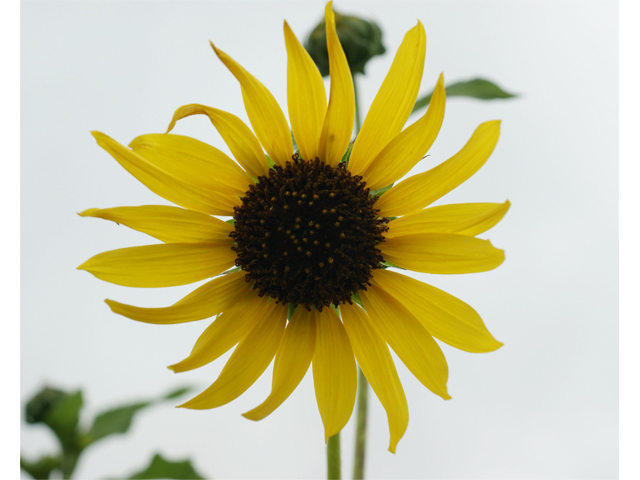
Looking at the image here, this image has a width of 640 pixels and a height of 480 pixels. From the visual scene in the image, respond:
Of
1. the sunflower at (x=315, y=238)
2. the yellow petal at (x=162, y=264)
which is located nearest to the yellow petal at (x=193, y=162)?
the sunflower at (x=315, y=238)

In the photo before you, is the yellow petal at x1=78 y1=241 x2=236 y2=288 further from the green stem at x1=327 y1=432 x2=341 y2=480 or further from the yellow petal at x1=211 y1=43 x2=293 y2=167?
the green stem at x1=327 y1=432 x2=341 y2=480

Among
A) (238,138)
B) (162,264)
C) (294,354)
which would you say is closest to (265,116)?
(238,138)

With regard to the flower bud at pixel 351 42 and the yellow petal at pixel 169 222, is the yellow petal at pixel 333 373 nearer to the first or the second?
the yellow petal at pixel 169 222

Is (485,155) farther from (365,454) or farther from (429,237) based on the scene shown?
(365,454)

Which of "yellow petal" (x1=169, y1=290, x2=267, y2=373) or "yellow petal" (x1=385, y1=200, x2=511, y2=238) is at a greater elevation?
"yellow petal" (x1=385, y1=200, x2=511, y2=238)

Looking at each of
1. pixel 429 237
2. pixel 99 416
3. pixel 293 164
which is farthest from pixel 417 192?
pixel 99 416

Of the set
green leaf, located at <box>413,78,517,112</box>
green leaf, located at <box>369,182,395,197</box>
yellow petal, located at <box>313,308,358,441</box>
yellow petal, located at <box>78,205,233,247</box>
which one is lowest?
yellow petal, located at <box>313,308,358,441</box>

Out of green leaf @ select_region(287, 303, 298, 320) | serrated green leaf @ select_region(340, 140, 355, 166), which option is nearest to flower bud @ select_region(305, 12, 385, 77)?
serrated green leaf @ select_region(340, 140, 355, 166)
